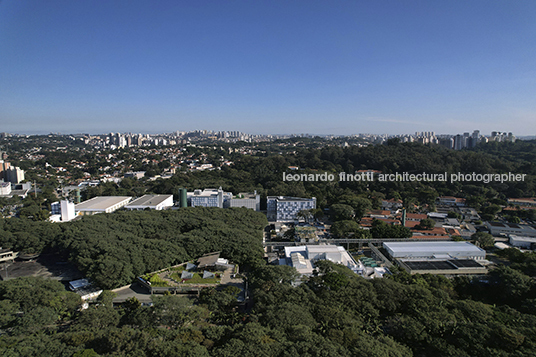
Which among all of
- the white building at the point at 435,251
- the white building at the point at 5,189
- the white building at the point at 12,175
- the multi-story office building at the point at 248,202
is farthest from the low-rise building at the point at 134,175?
the white building at the point at 435,251

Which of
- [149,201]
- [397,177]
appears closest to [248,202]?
[149,201]

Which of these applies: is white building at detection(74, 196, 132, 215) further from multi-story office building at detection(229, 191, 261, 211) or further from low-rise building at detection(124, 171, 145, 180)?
low-rise building at detection(124, 171, 145, 180)

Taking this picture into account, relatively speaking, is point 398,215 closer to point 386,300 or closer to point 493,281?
point 493,281

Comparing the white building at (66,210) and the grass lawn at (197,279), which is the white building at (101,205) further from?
the grass lawn at (197,279)

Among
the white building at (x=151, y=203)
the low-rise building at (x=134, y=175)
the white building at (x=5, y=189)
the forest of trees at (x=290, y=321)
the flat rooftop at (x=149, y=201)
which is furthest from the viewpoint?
the low-rise building at (x=134, y=175)

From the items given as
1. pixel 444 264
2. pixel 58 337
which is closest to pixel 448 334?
pixel 444 264

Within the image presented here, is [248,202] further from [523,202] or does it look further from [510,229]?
[523,202]
